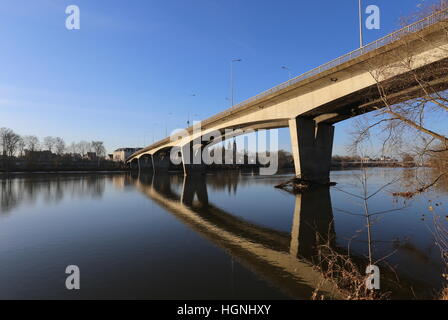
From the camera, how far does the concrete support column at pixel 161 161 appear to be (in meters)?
97.6

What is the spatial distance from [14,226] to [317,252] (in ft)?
51.8

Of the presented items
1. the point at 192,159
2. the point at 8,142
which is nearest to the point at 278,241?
the point at 192,159

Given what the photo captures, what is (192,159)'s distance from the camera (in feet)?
229

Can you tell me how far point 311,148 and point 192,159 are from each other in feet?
143

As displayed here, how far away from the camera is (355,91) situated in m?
21.7

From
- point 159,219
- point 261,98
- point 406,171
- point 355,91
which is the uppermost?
point 261,98

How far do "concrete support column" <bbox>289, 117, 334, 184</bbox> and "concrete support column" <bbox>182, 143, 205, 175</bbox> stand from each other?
3963 cm

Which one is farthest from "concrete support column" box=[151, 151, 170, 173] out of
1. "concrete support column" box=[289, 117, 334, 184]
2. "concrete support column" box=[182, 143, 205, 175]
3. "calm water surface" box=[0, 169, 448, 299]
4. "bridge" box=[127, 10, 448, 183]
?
"calm water surface" box=[0, 169, 448, 299]

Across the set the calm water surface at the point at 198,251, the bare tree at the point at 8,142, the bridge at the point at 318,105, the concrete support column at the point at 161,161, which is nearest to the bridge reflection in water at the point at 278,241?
the calm water surface at the point at 198,251

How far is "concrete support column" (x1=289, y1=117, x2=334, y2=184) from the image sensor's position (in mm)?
29969

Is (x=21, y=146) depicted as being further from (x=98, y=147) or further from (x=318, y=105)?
(x=318, y=105)

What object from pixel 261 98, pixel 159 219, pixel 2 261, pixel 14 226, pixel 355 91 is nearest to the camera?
pixel 2 261
